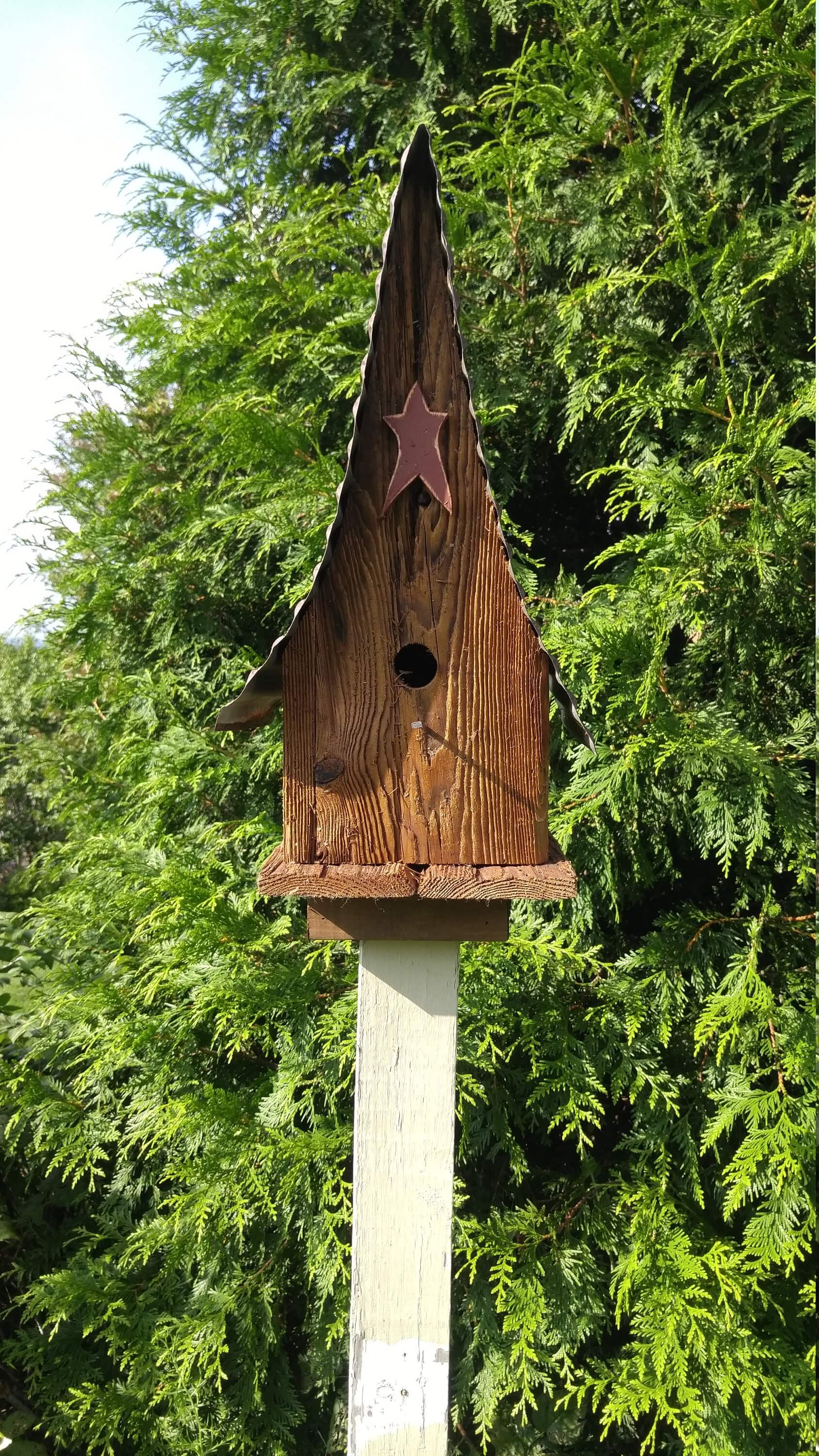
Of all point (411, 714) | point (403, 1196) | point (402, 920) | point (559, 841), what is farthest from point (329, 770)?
point (559, 841)

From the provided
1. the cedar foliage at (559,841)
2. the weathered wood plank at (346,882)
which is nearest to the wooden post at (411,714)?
the weathered wood plank at (346,882)

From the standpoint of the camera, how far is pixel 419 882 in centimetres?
123

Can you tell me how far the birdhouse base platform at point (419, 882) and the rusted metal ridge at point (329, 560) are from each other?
21 centimetres

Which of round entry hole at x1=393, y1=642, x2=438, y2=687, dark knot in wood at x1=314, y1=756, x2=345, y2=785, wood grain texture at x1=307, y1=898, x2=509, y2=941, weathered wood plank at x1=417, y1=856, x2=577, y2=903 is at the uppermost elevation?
round entry hole at x1=393, y1=642, x2=438, y2=687

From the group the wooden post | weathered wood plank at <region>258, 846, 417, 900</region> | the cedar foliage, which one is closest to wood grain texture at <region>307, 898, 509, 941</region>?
the wooden post

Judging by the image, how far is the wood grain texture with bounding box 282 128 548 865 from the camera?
1.21m

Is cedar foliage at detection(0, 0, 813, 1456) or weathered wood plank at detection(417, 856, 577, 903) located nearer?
weathered wood plank at detection(417, 856, 577, 903)

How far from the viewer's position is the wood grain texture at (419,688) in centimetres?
121

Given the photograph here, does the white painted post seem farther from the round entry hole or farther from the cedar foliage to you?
the cedar foliage

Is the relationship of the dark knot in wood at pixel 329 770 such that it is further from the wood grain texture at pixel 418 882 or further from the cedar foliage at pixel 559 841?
the cedar foliage at pixel 559 841

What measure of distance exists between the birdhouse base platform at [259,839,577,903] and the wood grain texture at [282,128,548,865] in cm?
2

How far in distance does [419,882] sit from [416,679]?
0.30m

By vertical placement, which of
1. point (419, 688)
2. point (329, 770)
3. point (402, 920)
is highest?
point (419, 688)

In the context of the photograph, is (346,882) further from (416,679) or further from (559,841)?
(559,841)
